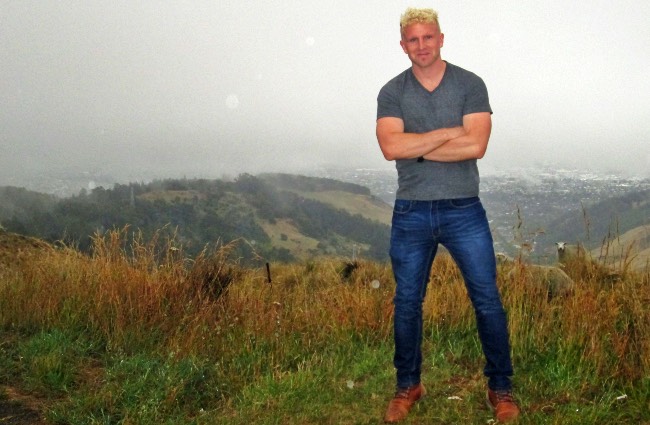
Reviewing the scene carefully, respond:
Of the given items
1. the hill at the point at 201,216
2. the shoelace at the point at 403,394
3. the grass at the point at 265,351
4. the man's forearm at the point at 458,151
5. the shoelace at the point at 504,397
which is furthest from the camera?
the hill at the point at 201,216

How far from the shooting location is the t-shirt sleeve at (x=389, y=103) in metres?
3.28

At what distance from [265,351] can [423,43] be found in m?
2.83

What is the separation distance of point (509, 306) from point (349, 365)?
1591 millimetres

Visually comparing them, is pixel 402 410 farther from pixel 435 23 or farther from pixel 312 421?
pixel 435 23

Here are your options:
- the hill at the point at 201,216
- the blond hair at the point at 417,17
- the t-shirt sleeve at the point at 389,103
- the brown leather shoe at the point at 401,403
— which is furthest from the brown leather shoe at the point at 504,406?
the hill at the point at 201,216

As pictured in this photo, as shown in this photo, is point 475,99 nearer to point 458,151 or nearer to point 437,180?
point 458,151

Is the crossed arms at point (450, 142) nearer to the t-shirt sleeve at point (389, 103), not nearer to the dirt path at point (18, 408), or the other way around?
the t-shirt sleeve at point (389, 103)

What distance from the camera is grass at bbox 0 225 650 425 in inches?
139

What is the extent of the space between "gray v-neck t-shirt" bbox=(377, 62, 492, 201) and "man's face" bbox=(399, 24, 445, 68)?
0.49ft

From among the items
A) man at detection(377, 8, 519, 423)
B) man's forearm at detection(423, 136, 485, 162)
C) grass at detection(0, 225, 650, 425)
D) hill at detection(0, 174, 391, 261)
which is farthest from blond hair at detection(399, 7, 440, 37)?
hill at detection(0, 174, 391, 261)

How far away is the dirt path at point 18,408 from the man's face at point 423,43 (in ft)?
11.1

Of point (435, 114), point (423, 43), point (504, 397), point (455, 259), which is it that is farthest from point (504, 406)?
point (423, 43)

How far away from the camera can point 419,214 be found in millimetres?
3150

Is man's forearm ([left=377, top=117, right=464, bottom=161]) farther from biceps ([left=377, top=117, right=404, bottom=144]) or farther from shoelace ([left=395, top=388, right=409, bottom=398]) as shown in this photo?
shoelace ([left=395, top=388, right=409, bottom=398])
